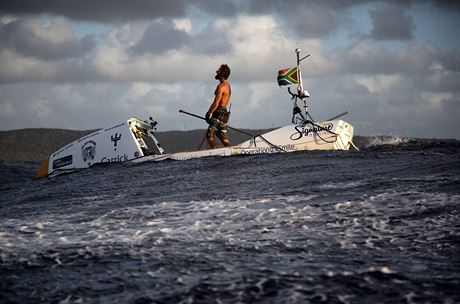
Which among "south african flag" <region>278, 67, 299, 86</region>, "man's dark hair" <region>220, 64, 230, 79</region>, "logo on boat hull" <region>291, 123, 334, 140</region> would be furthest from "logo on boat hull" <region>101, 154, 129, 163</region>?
"south african flag" <region>278, 67, 299, 86</region>

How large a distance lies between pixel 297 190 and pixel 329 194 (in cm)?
69

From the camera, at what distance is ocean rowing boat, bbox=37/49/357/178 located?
12867 millimetres

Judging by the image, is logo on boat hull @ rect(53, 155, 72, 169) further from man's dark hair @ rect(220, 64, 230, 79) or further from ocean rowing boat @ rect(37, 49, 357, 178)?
man's dark hair @ rect(220, 64, 230, 79)

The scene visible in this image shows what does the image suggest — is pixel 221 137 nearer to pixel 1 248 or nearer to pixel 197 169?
pixel 197 169

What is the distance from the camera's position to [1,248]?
16.5 feet

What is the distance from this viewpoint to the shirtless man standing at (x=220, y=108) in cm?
1284

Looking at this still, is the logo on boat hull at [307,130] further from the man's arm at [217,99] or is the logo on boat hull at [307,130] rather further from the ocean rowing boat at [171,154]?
the man's arm at [217,99]

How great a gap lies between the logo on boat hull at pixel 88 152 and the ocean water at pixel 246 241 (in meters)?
3.78

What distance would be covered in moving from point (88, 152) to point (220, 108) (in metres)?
3.51

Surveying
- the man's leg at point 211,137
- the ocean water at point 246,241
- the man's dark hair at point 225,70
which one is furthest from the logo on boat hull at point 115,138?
the ocean water at point 246,241

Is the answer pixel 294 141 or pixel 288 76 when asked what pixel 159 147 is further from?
pixel 288 76

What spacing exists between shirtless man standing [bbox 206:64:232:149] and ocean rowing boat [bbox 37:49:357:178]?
559mm

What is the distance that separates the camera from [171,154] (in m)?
13.0

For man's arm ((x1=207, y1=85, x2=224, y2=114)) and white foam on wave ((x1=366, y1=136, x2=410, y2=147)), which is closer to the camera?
man's arm ((x1=207, y1=85, x2=224, y2=114))
